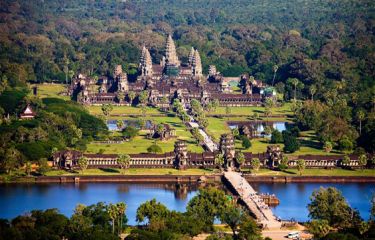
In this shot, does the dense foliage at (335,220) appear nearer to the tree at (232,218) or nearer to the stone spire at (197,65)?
the tree at (232,218)

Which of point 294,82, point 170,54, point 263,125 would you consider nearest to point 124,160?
point 263,125

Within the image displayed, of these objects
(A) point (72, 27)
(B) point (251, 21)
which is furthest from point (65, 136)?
(B) point (251, 21)

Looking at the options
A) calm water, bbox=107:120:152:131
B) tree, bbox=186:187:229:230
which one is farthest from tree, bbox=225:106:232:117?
tree, bbox=186:187:229:230

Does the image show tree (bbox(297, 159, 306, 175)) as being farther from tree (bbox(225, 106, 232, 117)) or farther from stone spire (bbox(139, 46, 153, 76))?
stone spire (bbox(139, 46, 153, 76))

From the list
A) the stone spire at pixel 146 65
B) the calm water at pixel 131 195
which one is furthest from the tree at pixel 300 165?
the stone spire at pixel 146 65

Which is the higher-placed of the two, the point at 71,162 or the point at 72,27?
the point at 72,27

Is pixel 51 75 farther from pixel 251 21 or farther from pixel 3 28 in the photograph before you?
pixel 251 21
